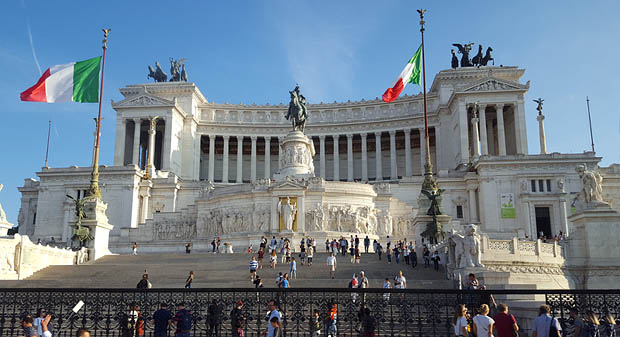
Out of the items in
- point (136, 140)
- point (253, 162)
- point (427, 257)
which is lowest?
point (427, 257)

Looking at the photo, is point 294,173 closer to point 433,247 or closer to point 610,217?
point 433,247

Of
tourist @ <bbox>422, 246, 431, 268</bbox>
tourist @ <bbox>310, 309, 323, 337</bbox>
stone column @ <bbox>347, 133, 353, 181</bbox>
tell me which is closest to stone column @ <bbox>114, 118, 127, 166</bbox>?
stone column @ <bbox>347, 133, 353, 181</bbox>

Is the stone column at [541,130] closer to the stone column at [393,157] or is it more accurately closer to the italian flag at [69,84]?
the stone column at [393,157]

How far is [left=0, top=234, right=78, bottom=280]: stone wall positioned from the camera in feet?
84.6

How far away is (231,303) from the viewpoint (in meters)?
13.1

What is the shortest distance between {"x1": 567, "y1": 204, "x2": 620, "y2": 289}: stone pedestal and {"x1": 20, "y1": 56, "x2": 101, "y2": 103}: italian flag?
2751 centimetres

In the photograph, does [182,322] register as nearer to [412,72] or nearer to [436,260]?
[436,260]

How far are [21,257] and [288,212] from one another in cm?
2001

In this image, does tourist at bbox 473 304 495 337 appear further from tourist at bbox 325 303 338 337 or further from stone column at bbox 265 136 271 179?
stone column at bbox 265 136 271 179

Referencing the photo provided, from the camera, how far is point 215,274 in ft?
83.9

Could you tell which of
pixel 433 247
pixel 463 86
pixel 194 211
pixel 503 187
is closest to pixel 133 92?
pixel 194 211

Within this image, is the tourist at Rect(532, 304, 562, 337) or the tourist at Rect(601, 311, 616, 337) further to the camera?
the tourist at Rect(601, 311, 616, 337)

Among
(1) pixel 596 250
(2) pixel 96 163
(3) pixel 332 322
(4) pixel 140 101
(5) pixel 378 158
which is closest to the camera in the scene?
(3) pixel 332 322

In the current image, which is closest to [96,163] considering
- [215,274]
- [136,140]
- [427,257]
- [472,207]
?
[215,274]
